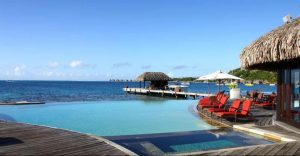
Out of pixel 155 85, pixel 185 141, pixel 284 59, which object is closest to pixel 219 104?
pixel 185 141

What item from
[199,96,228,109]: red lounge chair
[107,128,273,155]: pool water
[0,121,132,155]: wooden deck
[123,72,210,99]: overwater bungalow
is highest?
[123,72,210,99]: overwater bungalow

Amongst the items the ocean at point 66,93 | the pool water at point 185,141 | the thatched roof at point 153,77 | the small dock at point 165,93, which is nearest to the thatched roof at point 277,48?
the pool water at point 185,141

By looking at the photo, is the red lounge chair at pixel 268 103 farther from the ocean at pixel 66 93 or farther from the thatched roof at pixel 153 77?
the thatched roof at pixel 153 77

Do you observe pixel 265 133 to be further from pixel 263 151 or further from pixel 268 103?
pixel 268 103

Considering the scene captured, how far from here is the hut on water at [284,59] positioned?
7137 millimetres

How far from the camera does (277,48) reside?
7.46m

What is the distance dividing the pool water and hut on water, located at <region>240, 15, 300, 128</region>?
4.18 ft

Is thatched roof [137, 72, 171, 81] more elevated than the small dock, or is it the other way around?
thatched roof [137, 72, 171, 81]

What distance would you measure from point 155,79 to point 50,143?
111 feet

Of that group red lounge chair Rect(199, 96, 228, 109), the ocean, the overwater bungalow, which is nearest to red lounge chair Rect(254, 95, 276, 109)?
red lounge chair Rect(199, 96, 228, 109)

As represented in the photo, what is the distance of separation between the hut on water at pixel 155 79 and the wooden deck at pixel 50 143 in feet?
105

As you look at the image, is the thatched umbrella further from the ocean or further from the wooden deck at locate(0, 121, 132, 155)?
the wooden deck at locate(0, 121, 132, 155)

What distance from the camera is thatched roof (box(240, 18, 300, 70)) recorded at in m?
7.00

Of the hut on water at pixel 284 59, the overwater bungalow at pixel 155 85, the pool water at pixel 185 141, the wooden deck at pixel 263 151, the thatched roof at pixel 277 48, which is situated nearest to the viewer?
the wooden deck at pixel 263 151
